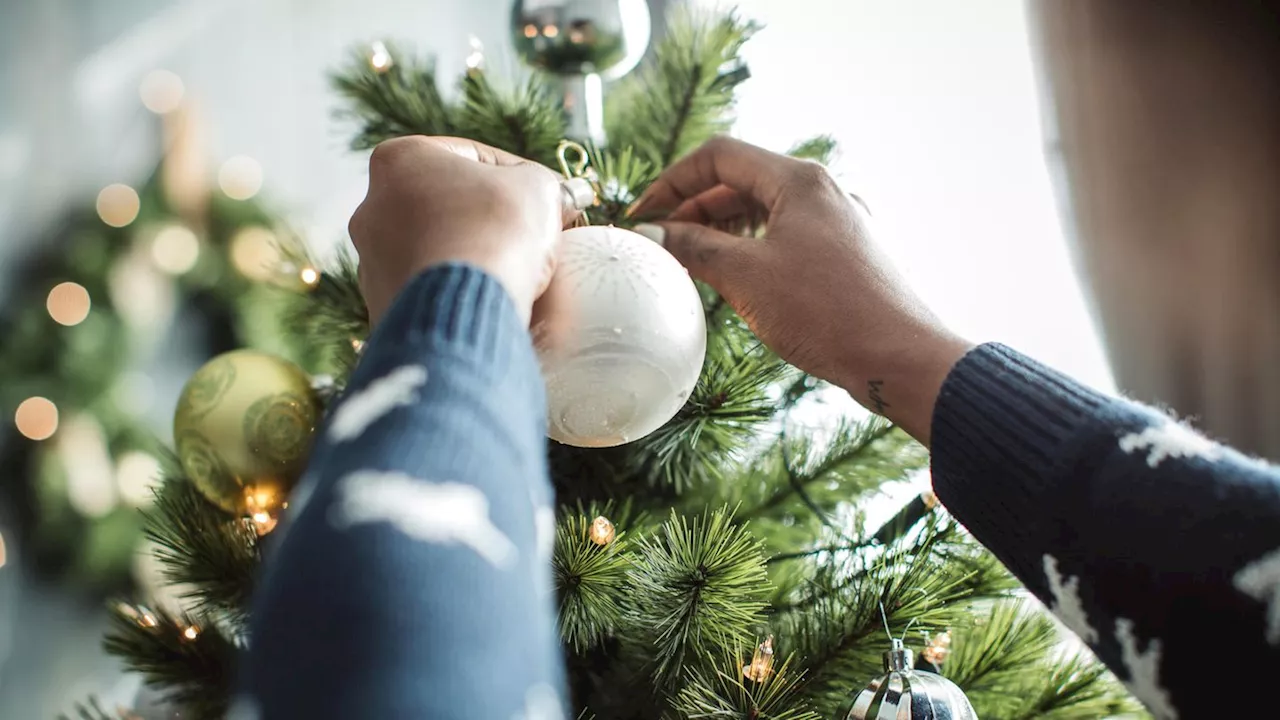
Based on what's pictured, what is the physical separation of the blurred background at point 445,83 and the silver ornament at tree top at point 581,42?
21 cm

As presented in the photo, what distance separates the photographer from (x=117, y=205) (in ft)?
4.28

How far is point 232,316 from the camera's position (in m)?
1.36

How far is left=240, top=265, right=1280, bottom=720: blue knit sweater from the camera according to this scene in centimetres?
25

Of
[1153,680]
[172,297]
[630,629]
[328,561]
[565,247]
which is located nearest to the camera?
[328,561]

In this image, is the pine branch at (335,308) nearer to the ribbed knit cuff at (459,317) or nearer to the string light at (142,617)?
the string light at (142,617)

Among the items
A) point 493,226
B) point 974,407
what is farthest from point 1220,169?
point 493,226

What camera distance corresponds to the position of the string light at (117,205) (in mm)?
1291

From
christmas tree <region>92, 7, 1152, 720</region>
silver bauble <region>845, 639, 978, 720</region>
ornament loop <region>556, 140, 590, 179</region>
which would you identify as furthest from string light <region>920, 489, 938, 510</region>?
ornament loop <region>556, 140, 590, 179</region>

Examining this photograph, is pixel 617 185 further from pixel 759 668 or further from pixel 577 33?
pixel 759 668

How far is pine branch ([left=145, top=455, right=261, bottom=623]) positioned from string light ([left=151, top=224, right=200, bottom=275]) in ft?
2.25

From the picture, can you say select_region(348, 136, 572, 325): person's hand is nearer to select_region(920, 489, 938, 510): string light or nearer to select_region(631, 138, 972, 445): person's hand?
select_region(631, 138, 972, 445): person's hand

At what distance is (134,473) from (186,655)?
0.63 metres

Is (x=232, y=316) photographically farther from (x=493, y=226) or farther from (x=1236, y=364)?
(x=1236, y=364)

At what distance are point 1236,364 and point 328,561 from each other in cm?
105
